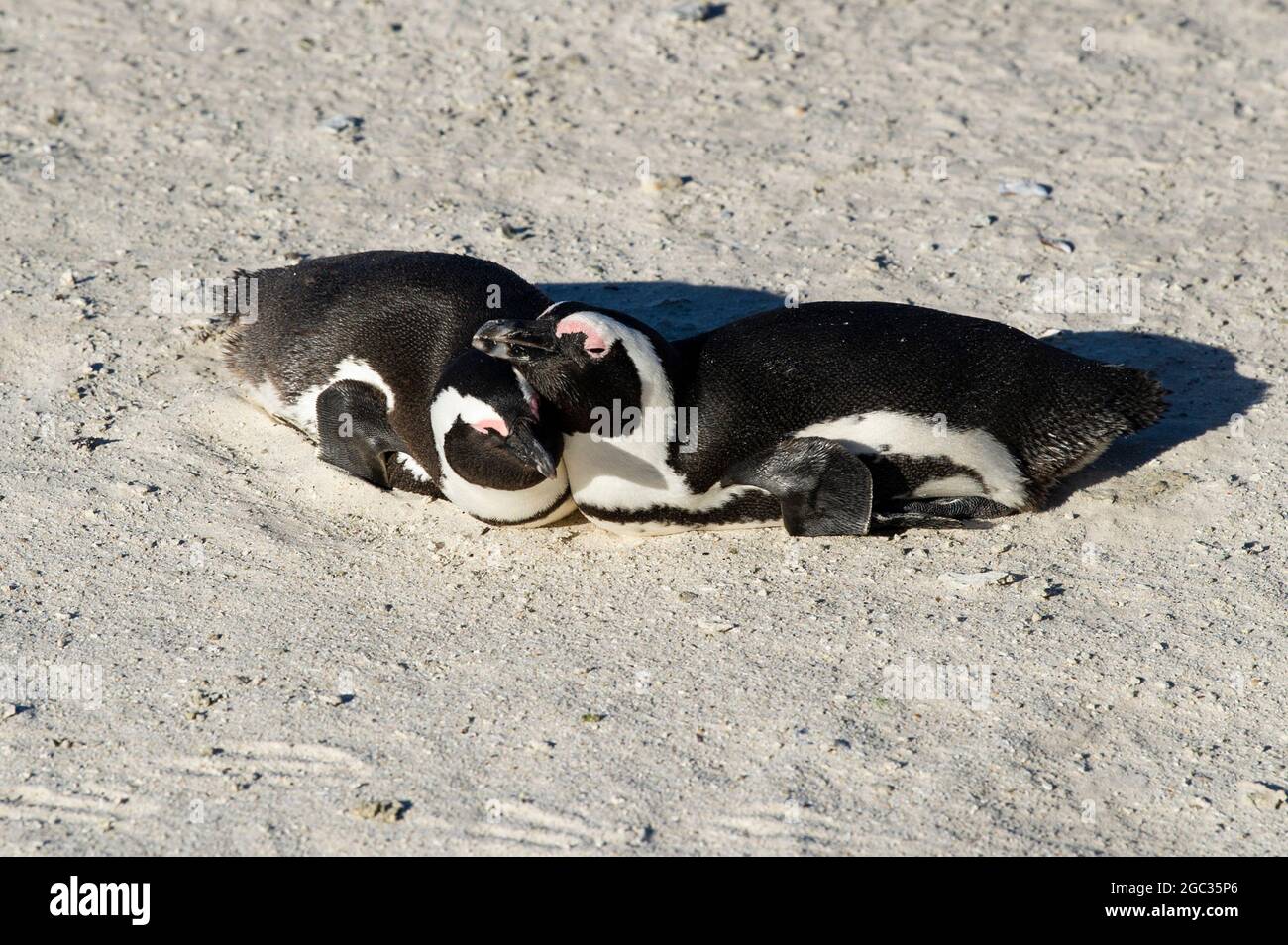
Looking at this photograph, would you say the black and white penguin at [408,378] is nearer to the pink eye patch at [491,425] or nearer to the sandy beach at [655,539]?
the pink eye patch at [491,425]

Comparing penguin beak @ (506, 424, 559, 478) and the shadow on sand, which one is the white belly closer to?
penguin beak @ (506, 424, 559, 478)

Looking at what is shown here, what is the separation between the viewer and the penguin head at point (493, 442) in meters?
4.35

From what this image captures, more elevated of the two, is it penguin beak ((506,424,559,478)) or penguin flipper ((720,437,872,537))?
penguin beak ((506,424,559,478))

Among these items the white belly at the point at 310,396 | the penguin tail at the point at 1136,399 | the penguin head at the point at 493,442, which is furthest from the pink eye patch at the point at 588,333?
the penguin tail at the point at 1136,399

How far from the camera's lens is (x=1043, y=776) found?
374 cm

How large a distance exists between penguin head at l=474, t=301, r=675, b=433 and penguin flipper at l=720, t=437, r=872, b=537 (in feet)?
1.14

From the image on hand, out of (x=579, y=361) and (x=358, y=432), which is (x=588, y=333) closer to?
(x=579, y=361)

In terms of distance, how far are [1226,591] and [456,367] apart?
7.33 ft

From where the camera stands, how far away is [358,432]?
483 centimetres

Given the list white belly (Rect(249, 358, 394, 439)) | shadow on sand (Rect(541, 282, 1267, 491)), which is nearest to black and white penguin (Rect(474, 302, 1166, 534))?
shadow on sand (Rect(541, 282, 1267, 491))

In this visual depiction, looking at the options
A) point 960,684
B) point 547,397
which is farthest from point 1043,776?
point 547,397

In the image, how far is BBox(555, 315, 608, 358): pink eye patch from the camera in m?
4.46

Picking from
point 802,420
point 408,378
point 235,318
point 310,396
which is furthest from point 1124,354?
point 235,318

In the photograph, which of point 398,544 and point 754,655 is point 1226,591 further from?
point 398,544
